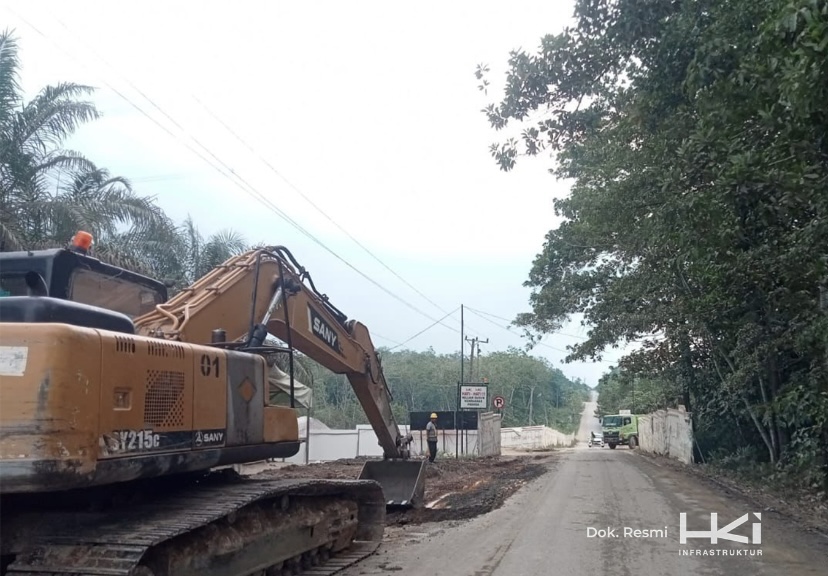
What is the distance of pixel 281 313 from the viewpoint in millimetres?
8352

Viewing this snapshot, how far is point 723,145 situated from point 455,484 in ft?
35.6

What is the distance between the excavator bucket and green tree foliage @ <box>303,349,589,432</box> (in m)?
42.8

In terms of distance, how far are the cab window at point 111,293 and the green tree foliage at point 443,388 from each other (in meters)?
47.9

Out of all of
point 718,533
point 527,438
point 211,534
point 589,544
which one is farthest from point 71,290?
point 527,438

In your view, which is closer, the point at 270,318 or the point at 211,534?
the point at 211,534

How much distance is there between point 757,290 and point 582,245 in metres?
12.8

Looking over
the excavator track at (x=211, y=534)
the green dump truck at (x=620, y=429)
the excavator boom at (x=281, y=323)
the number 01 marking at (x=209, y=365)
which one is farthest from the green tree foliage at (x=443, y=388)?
the number 01 marking at (x=209, y=365)

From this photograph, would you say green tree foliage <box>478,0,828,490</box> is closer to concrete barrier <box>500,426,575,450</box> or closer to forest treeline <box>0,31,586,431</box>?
forest treeline <box>0,31,586,431</box>

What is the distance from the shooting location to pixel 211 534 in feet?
21.2

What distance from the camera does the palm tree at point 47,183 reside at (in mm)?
15648

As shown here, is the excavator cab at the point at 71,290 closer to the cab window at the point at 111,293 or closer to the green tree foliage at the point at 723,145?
the cab window at the point at 111,293

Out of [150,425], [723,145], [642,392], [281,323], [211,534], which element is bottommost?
[211,534]

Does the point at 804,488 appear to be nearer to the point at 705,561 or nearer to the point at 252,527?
the point at 705,561

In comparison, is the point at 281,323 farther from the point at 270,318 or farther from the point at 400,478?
the point at 400,478
